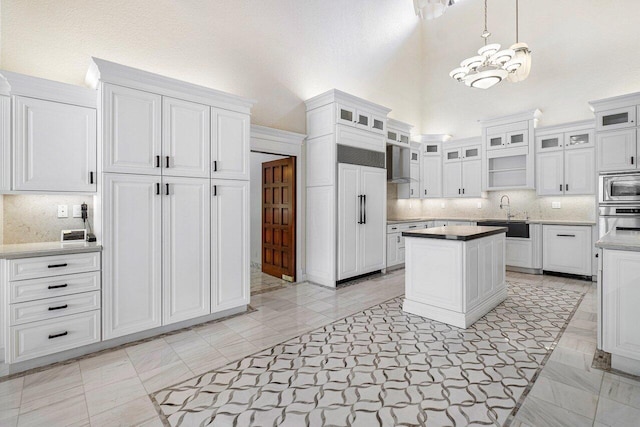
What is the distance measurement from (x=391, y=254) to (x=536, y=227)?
2660 millimetres

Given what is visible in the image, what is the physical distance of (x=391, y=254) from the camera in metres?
6.05

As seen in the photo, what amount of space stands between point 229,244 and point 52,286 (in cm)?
159

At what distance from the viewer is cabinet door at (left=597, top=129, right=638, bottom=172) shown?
4.67 m

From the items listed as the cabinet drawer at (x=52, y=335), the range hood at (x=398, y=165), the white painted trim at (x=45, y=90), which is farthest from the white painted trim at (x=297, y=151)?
the cabinet drawer at (x=52, y=335)

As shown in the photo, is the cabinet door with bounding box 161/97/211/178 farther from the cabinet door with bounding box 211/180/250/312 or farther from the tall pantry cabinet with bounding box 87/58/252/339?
the cabinet door with bounding box 211/180/250/312

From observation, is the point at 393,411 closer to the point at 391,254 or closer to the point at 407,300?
the point at 407,300

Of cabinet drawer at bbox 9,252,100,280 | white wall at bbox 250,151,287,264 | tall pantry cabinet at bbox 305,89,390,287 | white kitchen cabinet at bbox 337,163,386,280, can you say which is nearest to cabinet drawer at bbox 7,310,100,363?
cabinet drawer at bbox 9,252,100,280

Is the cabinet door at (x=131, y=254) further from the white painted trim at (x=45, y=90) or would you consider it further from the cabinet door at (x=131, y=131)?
the white painted trim at (x=45, y=90)

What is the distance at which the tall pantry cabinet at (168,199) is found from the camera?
2.83 m

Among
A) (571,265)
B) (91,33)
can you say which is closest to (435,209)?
(571,265)

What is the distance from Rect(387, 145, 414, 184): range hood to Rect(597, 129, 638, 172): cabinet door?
3.14 metres

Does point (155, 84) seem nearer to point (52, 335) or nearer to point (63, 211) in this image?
point (63, 211)

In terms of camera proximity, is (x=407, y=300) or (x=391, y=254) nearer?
(x=407, y=300)

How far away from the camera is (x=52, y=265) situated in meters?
2.57
